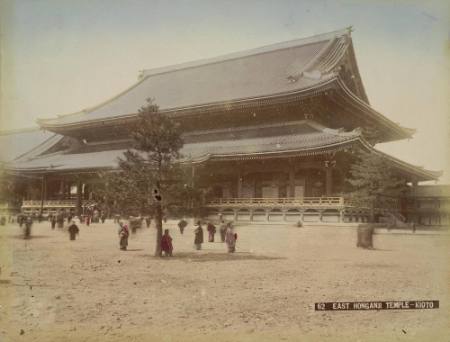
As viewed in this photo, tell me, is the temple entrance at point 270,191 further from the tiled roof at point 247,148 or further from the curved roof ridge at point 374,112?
the curved roof ridge at point 374,112

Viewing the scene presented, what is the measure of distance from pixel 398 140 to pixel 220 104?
14.0 metres

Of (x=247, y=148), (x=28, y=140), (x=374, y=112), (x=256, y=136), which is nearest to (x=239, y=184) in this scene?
(x=247, y=148)

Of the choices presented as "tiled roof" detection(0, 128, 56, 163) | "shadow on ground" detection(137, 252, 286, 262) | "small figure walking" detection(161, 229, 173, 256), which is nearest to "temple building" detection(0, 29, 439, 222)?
"tiled roof" detection(0, 128, 56, 163)

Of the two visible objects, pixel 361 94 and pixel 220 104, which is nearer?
pixel 220 104

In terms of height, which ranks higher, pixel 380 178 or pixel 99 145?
pixel 99 145

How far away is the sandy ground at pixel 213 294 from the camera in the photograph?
7121 millimetres

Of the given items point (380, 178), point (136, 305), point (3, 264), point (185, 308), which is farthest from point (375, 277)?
point (380, 178)

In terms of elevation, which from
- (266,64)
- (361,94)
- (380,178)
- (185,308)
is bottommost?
(185,308)

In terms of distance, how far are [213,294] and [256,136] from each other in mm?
15467

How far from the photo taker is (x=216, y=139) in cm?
2433

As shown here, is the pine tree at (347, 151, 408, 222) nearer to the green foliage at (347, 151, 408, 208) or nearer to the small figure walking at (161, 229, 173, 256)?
the green foliage at (347, 151, 408, 208)

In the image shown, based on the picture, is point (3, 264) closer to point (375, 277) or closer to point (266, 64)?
point (375, 277)

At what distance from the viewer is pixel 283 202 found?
20578 mm

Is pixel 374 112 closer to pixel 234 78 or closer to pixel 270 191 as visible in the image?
pixel 270 191
